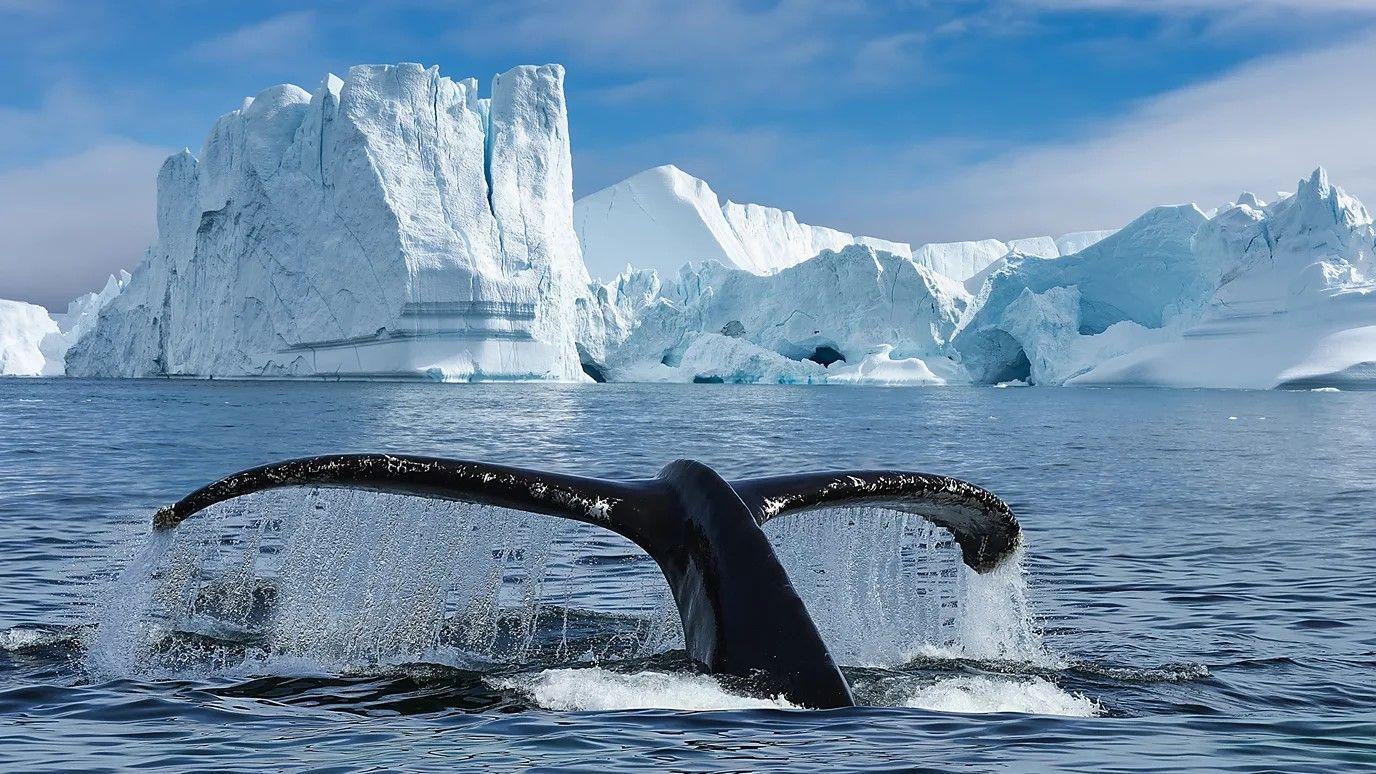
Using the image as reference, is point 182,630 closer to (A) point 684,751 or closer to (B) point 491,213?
(A) point 684,751

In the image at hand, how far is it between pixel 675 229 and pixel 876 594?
107188 millimetres

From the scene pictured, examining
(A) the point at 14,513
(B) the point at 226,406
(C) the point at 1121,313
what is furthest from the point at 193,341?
(A) the point at 14,513

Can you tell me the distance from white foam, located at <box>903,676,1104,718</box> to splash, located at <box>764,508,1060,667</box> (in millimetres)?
501

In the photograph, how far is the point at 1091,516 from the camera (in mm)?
13797

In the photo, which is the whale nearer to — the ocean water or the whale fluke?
the whale fluke

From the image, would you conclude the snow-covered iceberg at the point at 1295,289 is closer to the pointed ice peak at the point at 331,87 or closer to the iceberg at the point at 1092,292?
the iceberg at the point at 1092,292

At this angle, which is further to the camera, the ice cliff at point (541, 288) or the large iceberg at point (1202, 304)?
the ice cliff at point (541, 288)

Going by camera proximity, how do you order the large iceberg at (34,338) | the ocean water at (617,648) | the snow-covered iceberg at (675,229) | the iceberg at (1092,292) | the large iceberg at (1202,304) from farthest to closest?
the snow-covered iceberg at (675,229) < the large iceberg at (34,338) < the iceberg at (1092,292) < the large iceberg at (1202,304) < the ocean water at (617,648)

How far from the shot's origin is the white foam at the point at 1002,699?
500cm

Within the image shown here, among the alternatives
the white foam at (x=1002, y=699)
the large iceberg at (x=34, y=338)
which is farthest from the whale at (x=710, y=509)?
the large iceberg at (x=34, y=338)

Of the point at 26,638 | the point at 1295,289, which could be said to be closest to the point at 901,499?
the point at 26,638

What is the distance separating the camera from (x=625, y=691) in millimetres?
5012

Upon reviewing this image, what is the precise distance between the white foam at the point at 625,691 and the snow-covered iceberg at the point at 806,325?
61.1m

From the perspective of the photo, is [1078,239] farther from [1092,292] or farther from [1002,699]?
[1002,699]
